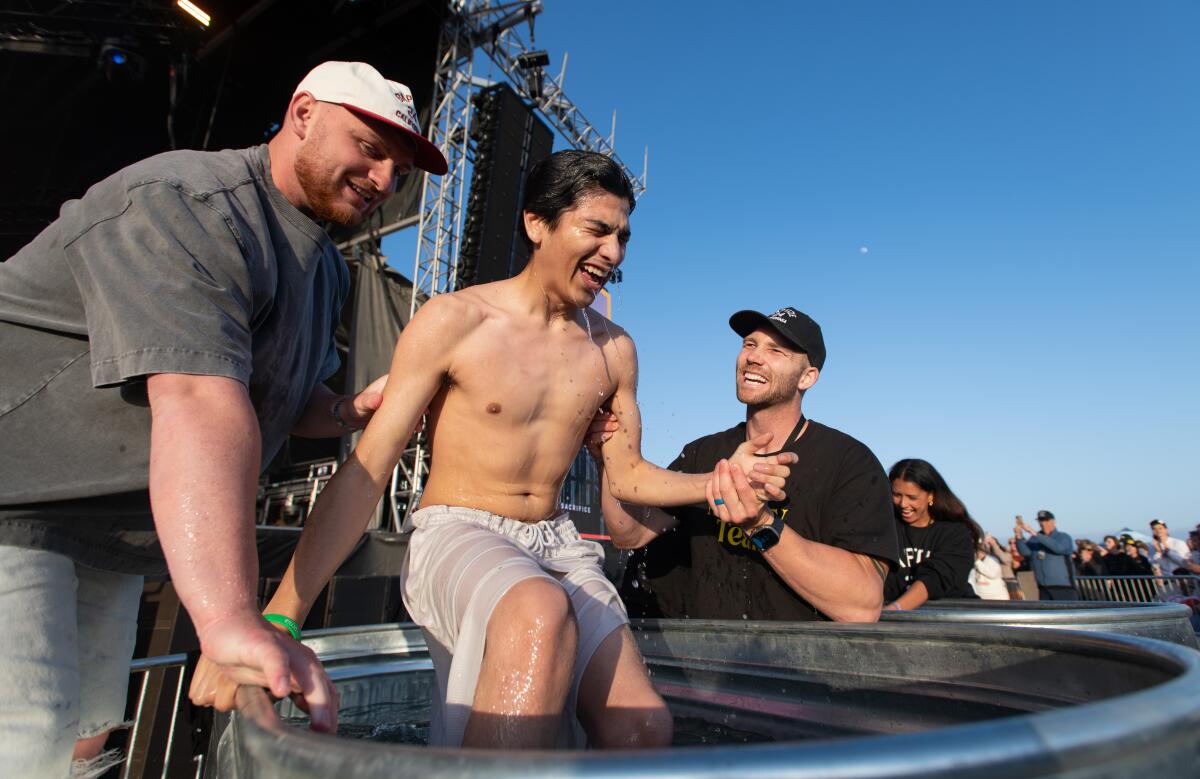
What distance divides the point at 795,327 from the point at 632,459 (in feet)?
4.37

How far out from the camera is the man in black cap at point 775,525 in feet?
7.44

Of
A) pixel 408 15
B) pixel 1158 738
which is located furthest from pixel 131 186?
pixel 408 15

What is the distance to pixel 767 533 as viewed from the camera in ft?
7.32

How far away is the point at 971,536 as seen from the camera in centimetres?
445

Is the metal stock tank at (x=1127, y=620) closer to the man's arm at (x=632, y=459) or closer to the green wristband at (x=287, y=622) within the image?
the man's arm at (x=632, y=459)

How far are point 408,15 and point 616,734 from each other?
536 inches

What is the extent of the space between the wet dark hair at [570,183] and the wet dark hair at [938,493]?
3.43 meters

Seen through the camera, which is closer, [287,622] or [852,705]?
[287,622]

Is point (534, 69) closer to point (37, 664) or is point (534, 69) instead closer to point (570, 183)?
point (570, 183)

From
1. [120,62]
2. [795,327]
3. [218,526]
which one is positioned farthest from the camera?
[120,62]

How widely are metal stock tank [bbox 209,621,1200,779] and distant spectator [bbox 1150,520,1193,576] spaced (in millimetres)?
11562

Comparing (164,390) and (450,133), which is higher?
(450,133)

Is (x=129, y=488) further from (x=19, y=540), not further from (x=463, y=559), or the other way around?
(x=463, y=559)

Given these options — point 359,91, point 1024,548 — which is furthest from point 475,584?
point 1024,548
